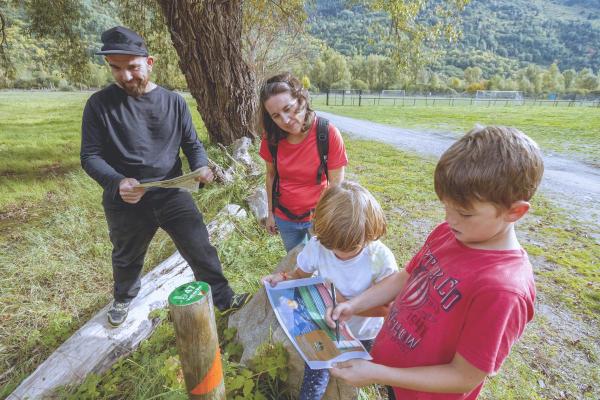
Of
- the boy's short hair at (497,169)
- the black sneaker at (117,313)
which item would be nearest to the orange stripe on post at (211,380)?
the boy's short hair at (497,169)

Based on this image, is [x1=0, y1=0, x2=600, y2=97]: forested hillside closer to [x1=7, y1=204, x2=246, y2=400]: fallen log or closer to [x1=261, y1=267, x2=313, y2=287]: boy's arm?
[x1=7, y1=204, x2=246, y2=400]: fallen log

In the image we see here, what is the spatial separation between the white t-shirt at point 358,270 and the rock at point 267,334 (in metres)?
0.34

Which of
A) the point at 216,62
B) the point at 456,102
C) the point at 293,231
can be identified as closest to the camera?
the point at 293,231

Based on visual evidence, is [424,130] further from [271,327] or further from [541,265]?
[271,327]

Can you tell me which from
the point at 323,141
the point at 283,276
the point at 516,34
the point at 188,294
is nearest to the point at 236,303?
the point at 283,276

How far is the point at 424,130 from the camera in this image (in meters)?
14.1

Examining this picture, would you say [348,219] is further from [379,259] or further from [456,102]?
[456,102]

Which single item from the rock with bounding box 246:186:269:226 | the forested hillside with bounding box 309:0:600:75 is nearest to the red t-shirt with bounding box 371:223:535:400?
the rock with bounding box 246:186:269:226

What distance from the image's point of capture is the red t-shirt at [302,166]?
2279 millimetres

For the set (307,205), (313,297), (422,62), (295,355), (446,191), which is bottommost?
(295,355)

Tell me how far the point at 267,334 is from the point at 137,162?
148 cm

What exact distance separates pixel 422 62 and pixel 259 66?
1053 centimetres

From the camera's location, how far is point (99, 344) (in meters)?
2.52

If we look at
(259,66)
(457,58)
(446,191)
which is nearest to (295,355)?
(446,191)
